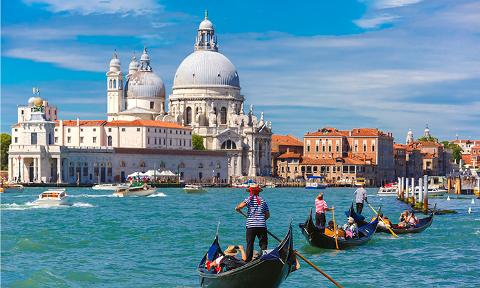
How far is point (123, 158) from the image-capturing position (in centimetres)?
8700

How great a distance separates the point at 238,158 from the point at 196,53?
13.5m

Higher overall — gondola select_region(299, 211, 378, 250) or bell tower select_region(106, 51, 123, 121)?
bell tower select_region(106, 51, 123, 121)

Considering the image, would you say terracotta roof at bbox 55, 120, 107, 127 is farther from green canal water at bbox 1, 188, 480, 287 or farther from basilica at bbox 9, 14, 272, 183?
green canal water at bbox 1, 188, 480, 287

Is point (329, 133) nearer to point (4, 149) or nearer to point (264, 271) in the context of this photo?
point (4, 149)

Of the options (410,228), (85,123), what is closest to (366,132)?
(85,123)

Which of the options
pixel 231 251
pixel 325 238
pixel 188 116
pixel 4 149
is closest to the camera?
pixel 231 251

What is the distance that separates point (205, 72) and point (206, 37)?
6.99 meters

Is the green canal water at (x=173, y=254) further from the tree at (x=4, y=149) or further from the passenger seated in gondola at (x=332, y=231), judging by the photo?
the tree at (x=4, y=149)

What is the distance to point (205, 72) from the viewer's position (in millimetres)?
108062

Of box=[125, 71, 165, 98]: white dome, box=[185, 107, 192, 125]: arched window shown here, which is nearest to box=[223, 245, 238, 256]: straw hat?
box=[185, 107, 192, 125]: arched window

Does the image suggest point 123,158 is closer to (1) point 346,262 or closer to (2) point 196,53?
(2) point 196,53

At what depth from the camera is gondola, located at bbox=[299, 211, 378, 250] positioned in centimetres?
2127

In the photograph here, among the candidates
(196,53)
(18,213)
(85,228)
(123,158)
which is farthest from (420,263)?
(196,53)

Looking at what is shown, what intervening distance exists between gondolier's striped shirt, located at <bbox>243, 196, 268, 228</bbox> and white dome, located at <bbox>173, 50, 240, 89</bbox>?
93537 millimetres
